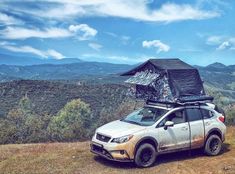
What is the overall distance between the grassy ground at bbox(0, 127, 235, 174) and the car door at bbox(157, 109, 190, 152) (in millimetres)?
564

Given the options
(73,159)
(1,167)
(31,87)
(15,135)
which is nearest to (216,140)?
(73,159)

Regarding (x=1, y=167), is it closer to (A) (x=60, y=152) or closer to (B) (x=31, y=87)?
(A) (x=60, y=152)

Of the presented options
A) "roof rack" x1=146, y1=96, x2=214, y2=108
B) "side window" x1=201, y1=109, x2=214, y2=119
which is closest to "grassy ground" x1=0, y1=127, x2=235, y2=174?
"side window" x1=201, y1=109, x2=214, y2=119

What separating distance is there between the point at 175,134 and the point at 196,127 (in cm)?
99

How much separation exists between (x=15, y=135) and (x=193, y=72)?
970 centimetres

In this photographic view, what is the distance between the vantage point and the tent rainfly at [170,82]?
13.3 metres

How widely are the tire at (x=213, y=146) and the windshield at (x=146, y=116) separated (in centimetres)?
208

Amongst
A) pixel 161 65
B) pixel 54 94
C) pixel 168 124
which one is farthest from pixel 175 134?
pixel 54 94

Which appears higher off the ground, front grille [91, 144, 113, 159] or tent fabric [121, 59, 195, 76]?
tent fabric [121, 59, 195, 76]

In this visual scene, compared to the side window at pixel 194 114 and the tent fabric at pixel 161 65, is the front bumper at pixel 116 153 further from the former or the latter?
the tent fabric at pixel 161 65

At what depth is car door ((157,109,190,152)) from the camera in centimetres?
1224

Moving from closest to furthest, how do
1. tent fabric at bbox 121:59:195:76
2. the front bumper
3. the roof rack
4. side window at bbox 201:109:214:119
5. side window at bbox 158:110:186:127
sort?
the front bumper < side window at bbox 158:110:186:127 < the roof rack < side window at bbox 201:109:214:119 < tent fabric at bbox 121:59:195:76

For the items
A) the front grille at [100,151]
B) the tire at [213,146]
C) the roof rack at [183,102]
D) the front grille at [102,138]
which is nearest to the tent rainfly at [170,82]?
the roof rack at [183,102]

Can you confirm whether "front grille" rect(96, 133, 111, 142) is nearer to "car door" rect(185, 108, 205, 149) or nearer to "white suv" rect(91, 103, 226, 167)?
"white suv" rect(91, 103, 226, 167)
